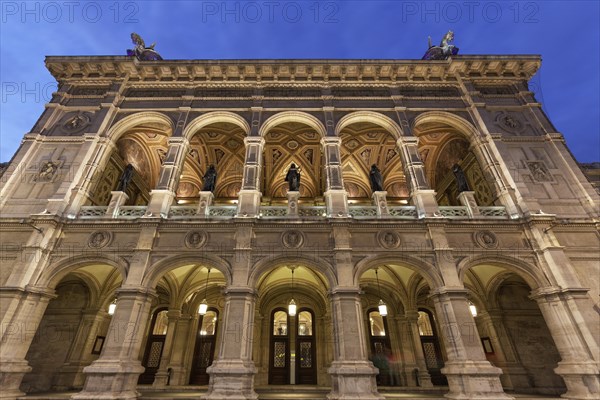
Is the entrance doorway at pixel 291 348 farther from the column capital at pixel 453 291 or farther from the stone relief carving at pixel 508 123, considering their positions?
the stone relief carving at pixel 508 123

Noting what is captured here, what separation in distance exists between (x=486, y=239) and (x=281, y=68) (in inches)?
485

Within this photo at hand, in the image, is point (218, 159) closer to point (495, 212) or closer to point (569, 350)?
point (495, 212)

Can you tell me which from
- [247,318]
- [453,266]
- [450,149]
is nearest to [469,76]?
[450,149]

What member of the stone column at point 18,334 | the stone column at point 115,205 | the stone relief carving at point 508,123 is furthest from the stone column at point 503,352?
the stone column at point 18,334

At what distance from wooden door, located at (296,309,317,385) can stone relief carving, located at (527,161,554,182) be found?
11952 mm

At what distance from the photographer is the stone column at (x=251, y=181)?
11.5 m

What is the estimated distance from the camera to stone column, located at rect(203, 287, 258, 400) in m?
8.38

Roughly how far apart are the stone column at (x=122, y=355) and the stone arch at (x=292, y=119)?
28.2ft

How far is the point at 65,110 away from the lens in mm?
14562

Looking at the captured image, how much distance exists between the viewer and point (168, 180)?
40.9 feet

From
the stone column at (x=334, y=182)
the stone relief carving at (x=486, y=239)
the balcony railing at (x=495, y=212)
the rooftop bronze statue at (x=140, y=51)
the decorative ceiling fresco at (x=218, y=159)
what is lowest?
the stone relief carving at (x=486, y=239)

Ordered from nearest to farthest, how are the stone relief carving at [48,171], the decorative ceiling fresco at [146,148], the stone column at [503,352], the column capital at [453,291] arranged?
the column capital at [453,291], the stone column at [503,352], the stone relief carving at [48,171], the decorative ceiling fresco at [146,148]

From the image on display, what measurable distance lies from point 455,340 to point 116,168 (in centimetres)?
1704

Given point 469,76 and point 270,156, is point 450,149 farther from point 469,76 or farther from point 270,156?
point 270,156
